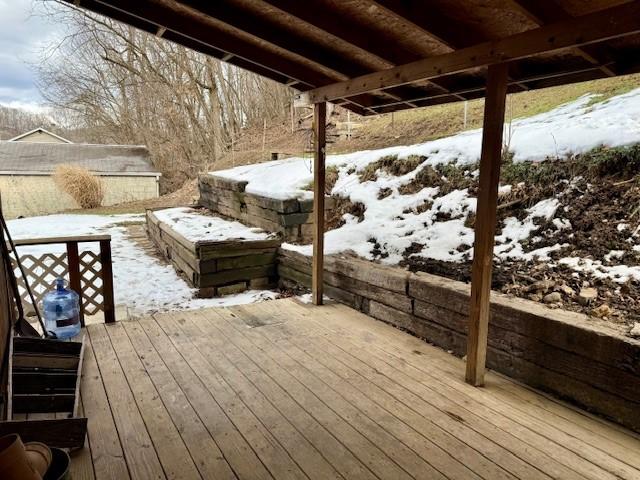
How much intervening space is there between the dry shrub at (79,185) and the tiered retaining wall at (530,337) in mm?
13096

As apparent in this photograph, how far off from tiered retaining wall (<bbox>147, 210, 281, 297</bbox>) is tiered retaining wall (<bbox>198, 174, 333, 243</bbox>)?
298mm

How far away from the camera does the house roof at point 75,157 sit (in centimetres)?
1788

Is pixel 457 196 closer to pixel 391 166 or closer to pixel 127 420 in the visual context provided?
pixel 391 166

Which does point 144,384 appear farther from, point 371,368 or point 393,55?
point 393,55

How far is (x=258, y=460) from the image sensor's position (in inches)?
70.9

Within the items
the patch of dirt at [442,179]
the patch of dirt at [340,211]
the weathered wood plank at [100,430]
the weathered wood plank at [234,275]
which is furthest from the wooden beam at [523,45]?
the weathered wood plank at [234,275]

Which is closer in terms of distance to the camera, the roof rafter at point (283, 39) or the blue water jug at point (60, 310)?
the roof rafter at point (283, 39)

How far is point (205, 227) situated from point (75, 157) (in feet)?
55.5

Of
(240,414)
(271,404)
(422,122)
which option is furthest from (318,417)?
(422,122)

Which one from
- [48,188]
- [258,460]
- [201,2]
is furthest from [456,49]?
[48,188]

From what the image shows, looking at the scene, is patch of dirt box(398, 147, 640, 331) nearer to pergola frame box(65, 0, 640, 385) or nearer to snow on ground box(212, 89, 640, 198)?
snow on ground box(212, 89, 640, 198)

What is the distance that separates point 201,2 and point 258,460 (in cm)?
230

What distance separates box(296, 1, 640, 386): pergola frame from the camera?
174 centimetres

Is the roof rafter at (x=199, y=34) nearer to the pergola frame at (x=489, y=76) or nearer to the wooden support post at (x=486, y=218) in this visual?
the pergola frame at (x=489, y=76)
